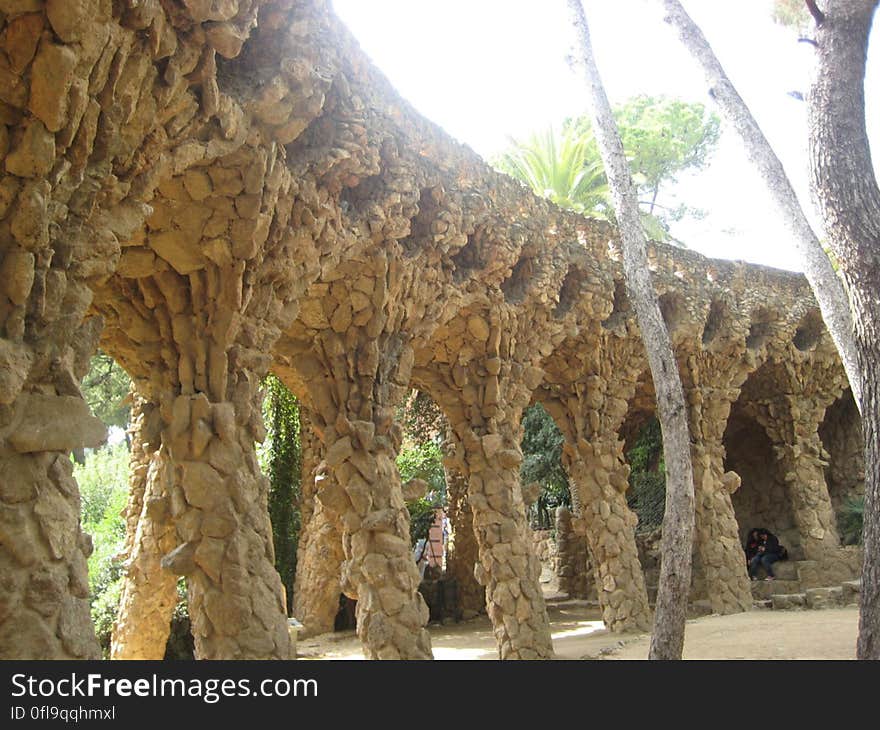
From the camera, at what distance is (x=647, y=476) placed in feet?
57.1

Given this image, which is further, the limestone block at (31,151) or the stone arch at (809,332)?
the stone arch at (809,332)

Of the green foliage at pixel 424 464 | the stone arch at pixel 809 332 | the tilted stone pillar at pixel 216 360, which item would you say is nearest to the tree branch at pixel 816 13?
the tilted stone pillar at pixel 216 360

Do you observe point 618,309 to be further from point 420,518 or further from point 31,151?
point 31,151

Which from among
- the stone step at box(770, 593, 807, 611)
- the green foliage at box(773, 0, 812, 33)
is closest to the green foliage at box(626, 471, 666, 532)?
the stone step at box(770, 593, 807, 611)

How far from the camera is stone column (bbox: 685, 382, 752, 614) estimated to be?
11.9m

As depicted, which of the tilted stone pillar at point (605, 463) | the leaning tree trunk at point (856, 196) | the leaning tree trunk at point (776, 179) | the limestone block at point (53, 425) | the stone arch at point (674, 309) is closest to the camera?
the limestone block at point (53, 425)

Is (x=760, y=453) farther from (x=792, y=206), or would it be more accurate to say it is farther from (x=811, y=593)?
(x=792, y=206)

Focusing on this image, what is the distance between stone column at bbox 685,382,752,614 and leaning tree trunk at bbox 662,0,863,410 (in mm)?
6572

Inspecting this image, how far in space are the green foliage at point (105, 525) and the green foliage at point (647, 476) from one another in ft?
33.1

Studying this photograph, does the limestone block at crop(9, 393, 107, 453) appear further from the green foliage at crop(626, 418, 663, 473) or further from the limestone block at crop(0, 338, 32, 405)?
the green foliage at crop(626, 418, 663, 473)

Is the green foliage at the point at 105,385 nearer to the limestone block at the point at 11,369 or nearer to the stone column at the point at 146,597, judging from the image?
the stone column at the point at 146,597

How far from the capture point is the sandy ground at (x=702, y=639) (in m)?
7.83

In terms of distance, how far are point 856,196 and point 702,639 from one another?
608 cm
